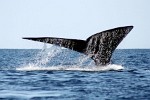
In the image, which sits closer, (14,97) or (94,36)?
(14,97)

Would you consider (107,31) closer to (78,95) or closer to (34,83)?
(34,83)

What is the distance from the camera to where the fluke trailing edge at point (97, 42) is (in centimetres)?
1564

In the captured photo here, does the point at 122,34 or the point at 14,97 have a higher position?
the point at 122,34

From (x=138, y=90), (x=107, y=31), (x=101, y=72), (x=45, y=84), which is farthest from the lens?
(x=101, y=72)

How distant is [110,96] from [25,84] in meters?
4.17

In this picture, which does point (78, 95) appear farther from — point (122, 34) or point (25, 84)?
point (122, 34)

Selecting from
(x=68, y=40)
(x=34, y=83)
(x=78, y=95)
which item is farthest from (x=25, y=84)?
(x=78, y=95)

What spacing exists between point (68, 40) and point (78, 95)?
4223mm

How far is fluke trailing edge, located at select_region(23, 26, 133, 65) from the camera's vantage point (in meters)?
15.6

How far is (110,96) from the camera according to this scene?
38.6ft

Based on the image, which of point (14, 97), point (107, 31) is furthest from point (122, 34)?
point (14, 97)

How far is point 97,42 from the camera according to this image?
16234mm

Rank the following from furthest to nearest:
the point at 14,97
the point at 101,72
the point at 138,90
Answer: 1. the point at 101,72
2. the point at 138,90
3. the point at 14,97

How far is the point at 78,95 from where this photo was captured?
12.0 m
